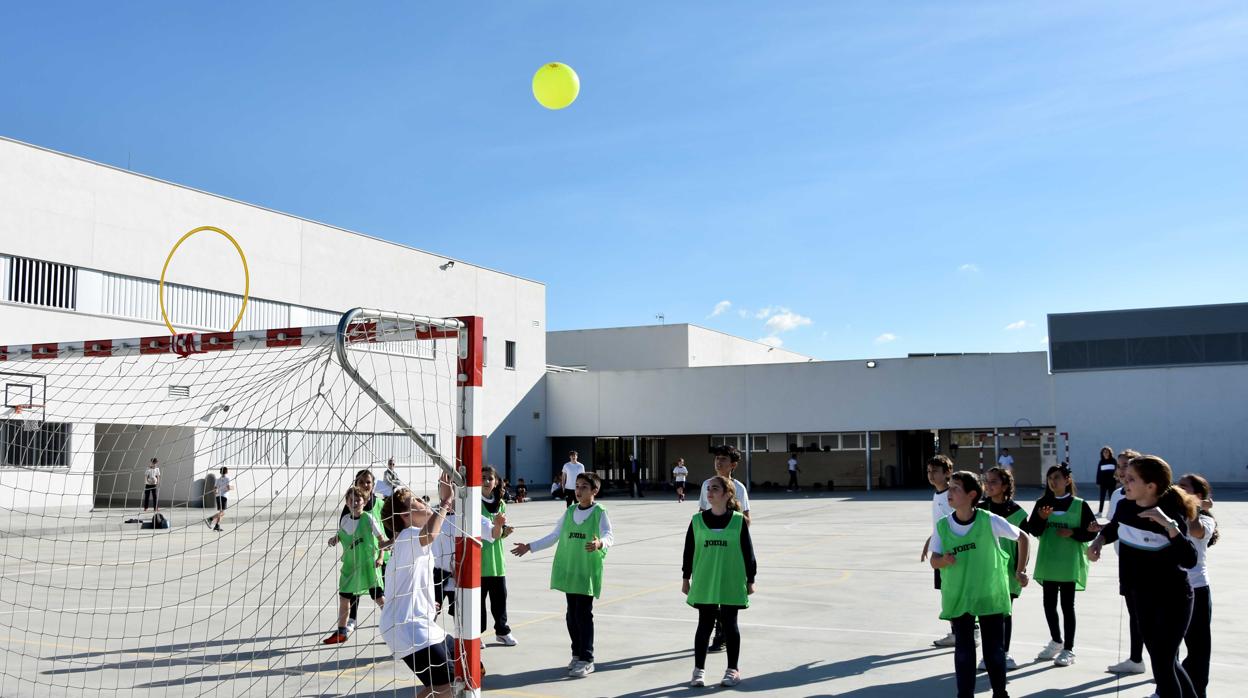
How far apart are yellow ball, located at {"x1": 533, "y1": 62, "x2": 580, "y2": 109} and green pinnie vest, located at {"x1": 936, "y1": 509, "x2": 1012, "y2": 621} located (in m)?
Result: 5.72

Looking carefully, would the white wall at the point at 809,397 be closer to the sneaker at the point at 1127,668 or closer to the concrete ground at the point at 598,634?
the concrete ground at the point at 598,634

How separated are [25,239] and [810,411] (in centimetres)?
2897

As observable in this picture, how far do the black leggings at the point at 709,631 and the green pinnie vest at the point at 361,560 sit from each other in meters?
3.52

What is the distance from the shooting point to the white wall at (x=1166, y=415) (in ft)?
124

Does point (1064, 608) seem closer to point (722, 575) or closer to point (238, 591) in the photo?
point (722, 575)

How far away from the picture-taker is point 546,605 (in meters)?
12.0

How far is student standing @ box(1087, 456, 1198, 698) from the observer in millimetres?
6309

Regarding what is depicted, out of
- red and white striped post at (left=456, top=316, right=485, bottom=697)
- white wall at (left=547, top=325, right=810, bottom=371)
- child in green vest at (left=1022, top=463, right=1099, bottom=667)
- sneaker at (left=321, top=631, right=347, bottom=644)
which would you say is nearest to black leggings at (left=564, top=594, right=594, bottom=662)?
red and white striped post at (left=456, top=316, right=485, bottom=697)

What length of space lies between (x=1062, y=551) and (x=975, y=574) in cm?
216

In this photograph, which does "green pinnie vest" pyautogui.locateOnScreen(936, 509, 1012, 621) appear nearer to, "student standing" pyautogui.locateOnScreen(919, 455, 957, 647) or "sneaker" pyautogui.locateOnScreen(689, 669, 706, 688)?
"sneaker" pyautogui.locateOnScreen(689, 669, 706, 688)

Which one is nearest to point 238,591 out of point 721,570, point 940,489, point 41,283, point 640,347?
point 721,570

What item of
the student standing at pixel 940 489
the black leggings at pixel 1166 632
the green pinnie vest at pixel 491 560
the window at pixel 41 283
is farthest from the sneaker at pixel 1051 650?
the window at pixel 41 283

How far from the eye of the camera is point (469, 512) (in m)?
6.87

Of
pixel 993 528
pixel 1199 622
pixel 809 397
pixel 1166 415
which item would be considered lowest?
pixel 1199 622
